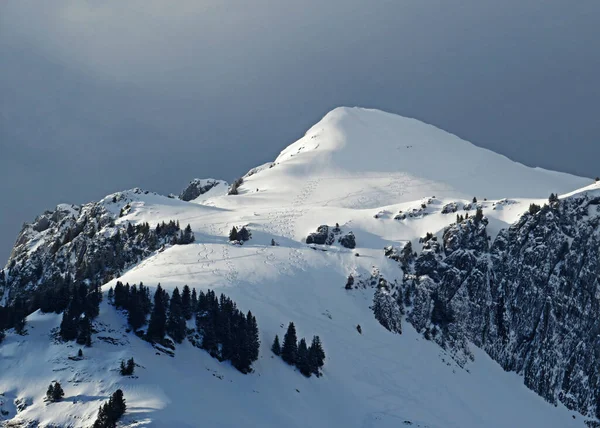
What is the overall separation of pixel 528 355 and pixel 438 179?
2770 inches

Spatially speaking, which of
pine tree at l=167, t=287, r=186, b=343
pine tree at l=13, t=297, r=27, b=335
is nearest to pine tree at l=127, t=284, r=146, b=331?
pine tree at l=167, t=287, r=186, b=343

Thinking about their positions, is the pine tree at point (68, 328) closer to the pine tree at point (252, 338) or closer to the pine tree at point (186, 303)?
the pine tree at point (186, 303)

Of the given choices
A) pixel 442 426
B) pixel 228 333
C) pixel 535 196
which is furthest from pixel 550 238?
pixel 228 333

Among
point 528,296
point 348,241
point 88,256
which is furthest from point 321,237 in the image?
point 88,256

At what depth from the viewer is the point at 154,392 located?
265ft

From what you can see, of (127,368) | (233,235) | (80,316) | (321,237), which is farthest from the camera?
(321,237)

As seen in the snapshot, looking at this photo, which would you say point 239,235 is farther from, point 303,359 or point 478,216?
point 478,216

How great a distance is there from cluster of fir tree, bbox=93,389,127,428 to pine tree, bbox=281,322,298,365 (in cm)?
3257

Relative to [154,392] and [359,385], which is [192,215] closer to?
[359,385]

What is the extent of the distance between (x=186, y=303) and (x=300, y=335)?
18971mm

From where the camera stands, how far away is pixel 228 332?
98.8m

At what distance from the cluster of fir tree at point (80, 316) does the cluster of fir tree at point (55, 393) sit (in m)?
9.87

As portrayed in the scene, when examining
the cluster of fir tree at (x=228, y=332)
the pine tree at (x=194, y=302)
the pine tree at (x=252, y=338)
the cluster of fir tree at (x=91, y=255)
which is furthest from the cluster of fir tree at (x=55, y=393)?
the cluster of fir tree at (x=91, y=255)

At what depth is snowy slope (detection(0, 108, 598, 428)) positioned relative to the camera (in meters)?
82.3
